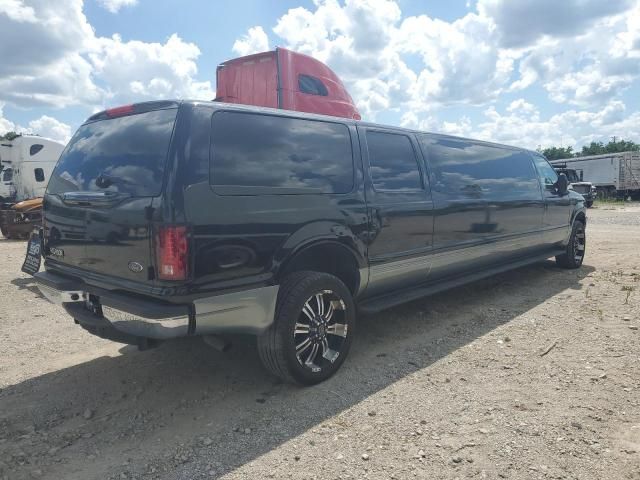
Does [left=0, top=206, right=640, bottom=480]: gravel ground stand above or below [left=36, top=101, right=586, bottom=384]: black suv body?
below

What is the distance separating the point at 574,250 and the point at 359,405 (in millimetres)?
5588

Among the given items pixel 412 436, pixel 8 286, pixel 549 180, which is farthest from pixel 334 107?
pixel 412 436

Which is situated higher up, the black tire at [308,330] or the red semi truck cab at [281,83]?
the red semi truck cab at [281,83]

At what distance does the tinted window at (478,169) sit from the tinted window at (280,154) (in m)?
1.23

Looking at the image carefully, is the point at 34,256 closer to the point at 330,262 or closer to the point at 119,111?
the point at 119,111

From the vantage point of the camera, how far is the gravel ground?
2588 mm

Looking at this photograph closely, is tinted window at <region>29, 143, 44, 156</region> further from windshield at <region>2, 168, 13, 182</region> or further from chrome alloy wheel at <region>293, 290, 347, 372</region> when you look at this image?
chrome alloy wheel at <region>293, 290, 347, 372</region>

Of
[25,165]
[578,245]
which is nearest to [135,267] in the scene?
[578,245]

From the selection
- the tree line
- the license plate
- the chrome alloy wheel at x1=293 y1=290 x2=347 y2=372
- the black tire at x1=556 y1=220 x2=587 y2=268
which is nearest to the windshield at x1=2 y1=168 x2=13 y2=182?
the license plate

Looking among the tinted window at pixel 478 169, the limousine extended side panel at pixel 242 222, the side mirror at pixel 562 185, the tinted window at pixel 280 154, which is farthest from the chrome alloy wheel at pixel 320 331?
the side mirror at pixel 562 185

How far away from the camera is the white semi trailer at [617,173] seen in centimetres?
2977

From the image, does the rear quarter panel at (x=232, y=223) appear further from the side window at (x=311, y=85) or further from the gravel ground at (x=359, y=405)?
the side window at (x=311, y=85)

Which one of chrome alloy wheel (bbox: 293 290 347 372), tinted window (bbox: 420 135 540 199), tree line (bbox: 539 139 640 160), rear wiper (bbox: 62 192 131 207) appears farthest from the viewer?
tree line (bbox: 539 139 640 160)

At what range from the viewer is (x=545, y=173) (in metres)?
6.79
